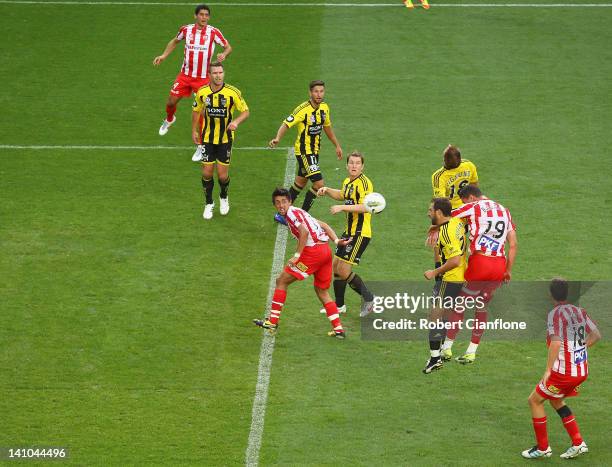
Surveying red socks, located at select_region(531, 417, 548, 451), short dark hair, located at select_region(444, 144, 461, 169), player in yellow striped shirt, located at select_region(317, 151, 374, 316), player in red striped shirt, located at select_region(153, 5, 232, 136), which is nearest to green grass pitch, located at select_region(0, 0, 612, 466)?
red socks, located at select_region(531, 417, 548, 451)

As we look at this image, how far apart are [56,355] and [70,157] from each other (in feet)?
23.3

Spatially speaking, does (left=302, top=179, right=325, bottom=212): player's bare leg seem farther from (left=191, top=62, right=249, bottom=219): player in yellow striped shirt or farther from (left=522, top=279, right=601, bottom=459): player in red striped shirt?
(left=522, top=279, right=601, bottom=459): player in red striped shirt

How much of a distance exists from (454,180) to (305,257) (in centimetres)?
230

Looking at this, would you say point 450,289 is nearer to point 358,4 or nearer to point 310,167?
point 310,167

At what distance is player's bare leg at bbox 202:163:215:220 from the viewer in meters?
17.2

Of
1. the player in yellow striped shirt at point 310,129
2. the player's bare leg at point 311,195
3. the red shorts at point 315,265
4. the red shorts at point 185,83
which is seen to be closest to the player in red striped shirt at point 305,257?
the red shorts at point 315,265

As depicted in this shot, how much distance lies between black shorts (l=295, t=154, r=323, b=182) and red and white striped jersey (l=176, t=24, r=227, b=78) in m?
3.79

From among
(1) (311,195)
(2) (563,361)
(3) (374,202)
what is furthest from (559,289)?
(1) (311,195)

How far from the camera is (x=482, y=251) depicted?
43.1 ft

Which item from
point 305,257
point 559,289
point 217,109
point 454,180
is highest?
point 217,109

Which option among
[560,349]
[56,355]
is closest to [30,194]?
[56,355]

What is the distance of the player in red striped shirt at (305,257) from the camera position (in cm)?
1358

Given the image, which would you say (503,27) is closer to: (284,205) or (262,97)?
(262,97)

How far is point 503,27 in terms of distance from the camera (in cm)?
2648
